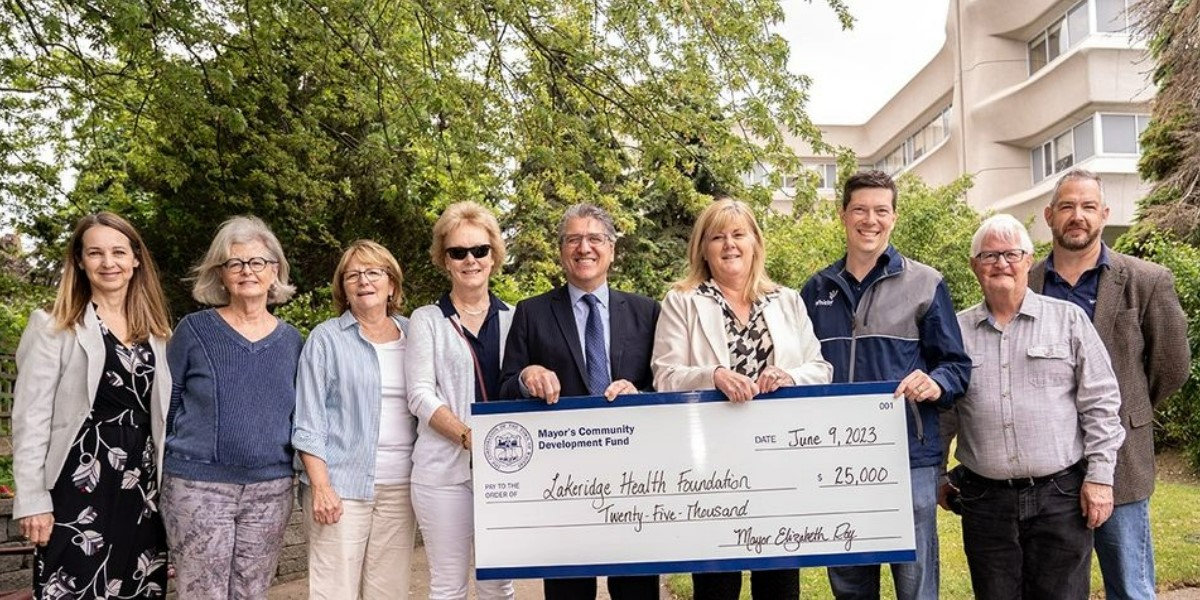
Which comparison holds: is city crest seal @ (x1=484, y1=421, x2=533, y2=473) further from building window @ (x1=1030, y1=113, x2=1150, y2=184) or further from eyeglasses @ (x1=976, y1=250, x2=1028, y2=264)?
building window @ (x1=1030, y1=113, x2=1150, y2=184)

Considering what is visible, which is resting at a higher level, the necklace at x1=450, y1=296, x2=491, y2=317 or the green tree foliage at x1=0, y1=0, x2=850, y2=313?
the green tree foliage at x1=0, y1=0, x2=850, y2=313

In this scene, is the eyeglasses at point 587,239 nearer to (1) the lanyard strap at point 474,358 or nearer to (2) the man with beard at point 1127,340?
(1) the lanyard strap at point 474,358

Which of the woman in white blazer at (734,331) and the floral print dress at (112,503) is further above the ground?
the woman in white blazer at (734,331)

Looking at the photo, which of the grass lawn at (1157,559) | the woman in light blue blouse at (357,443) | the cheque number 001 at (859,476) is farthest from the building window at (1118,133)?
the woman in light blue blouse at (357,443)

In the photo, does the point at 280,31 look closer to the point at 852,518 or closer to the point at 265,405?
the point at 265,405

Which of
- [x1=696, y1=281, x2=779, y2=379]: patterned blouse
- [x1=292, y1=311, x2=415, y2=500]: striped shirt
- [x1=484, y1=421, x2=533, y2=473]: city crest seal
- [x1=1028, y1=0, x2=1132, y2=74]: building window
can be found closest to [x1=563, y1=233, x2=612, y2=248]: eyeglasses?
[x1=696, y1=281, x2=779, y2=379]: patterned blouse

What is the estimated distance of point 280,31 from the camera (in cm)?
829

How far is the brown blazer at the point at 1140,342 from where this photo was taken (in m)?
4.02

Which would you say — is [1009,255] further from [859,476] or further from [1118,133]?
[1118,133]

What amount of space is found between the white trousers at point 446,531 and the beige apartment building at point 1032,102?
18.0 metres

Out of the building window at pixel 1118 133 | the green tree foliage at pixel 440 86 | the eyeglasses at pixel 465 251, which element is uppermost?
the building window at pixel 1118 133

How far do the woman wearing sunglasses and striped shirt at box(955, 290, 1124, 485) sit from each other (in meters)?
2.20

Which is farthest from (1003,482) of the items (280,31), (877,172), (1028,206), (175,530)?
(1028,206)

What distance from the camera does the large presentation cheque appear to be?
3.84 m
